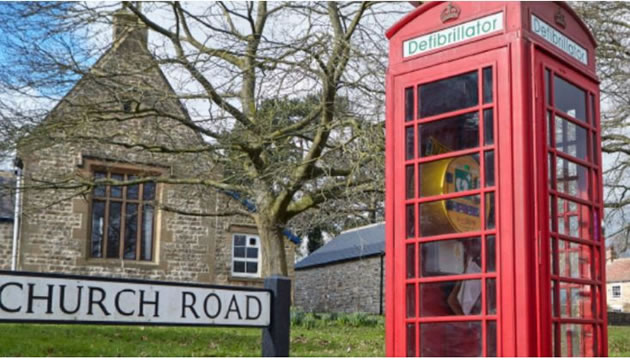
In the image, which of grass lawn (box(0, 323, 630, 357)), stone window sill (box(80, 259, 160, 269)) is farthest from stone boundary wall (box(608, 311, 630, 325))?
stone window sill (box(80, 259, 160, 269))

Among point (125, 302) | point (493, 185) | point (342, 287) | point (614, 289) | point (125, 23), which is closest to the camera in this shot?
point (125, 302)

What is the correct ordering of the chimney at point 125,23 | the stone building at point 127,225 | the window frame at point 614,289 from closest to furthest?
1. the chimney at point 125,23
2. the stone building at point 127,225
3. the window frame at point 614,289

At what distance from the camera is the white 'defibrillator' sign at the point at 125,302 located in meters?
3.38

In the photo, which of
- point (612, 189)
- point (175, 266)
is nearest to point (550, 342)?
point (612, 189)

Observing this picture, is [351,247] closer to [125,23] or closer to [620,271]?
[125,23]

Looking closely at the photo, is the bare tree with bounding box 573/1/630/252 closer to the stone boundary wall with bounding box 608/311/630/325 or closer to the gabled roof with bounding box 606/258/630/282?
the stone boundary wall with bounding box 608/311/630/325

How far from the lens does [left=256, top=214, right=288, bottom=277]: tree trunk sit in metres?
15.4

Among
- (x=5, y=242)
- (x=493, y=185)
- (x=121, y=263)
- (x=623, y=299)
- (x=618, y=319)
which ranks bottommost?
(x=618, y=319)

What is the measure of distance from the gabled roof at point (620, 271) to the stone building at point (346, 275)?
2696 centimetres

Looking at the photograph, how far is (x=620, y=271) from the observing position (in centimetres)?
5178

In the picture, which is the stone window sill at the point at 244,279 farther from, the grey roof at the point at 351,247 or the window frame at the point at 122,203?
the grey roof at the point at 351,247

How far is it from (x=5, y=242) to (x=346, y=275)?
12727 millimetres

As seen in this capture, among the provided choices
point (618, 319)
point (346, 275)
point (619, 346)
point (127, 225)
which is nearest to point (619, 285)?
point (618, 319)

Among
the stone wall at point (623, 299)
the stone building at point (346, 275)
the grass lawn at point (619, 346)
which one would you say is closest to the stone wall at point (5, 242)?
the stone building at point (346, 275)
